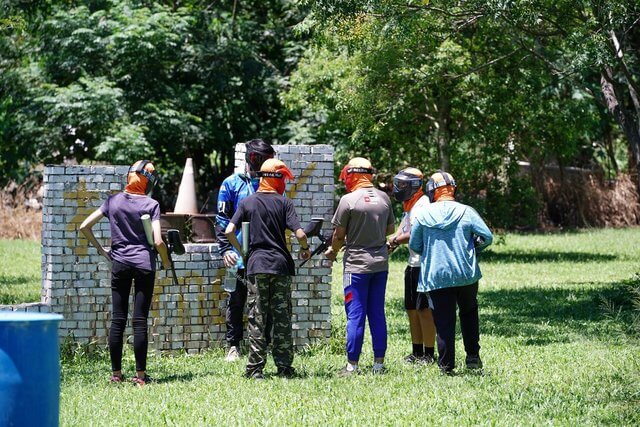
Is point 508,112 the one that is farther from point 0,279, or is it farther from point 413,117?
point 0,279

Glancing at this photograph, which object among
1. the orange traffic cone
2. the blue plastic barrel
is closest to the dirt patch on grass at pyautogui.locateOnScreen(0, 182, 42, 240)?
the orange traffic cone

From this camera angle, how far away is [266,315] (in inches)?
368

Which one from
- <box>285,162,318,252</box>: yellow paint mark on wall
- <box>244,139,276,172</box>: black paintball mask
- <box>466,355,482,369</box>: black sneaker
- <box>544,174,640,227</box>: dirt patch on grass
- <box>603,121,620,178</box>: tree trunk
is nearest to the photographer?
<box>466,355,482,369</box>: black sneaker

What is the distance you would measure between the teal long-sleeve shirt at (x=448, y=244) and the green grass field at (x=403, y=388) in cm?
87

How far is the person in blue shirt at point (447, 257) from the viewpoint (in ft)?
30.5

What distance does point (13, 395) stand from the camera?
5.54 m

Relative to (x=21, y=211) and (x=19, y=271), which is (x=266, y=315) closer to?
(x=19, y=271)

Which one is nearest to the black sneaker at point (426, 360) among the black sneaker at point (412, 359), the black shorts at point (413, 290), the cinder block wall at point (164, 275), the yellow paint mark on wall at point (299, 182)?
the black sneaker at point (412, 359)

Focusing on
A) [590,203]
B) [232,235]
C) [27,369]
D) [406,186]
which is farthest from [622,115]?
[590,203]

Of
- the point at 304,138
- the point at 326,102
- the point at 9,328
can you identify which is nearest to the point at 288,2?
the point at 304,138

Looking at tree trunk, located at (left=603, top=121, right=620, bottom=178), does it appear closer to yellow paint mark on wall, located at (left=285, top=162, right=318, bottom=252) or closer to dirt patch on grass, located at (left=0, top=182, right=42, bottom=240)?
dirt patch on grass, located at (left=0, top=182, right=42, bottom=240)

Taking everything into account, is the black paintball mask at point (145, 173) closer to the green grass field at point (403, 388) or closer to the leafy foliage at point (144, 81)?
the green grass field at point (403, 388)

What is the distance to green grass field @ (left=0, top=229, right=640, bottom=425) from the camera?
7.82 m

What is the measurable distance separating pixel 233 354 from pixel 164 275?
1.12m
